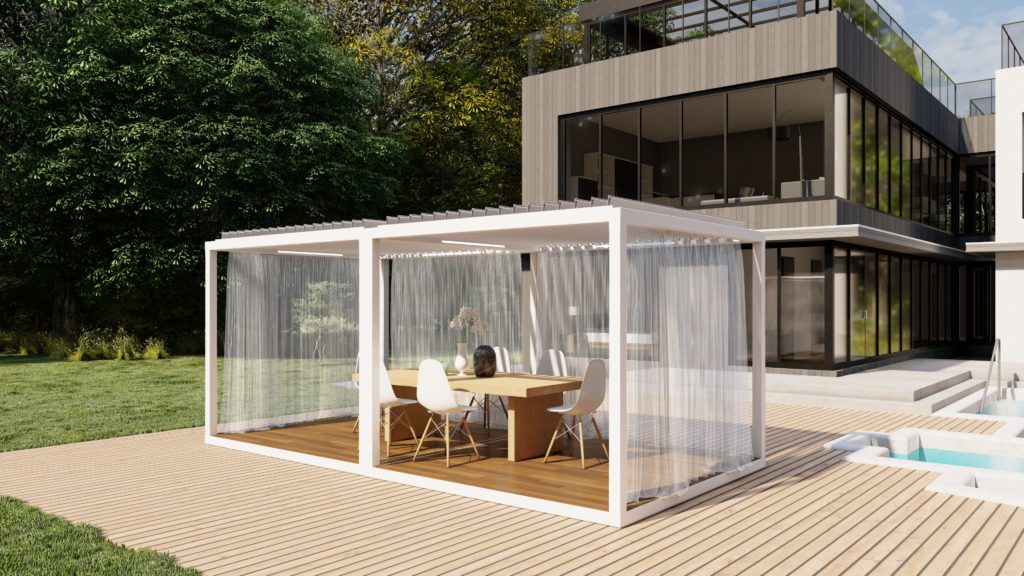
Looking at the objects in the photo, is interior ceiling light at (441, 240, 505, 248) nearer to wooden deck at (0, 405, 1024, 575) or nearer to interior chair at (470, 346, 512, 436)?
interior chair at (470, 346, 512, 436)

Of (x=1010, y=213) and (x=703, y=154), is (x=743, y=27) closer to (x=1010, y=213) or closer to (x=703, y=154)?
(x=703, y=154)

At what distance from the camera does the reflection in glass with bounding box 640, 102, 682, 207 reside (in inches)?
625

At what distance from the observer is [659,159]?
17.6m

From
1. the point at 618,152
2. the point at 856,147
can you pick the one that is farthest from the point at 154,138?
the point at 856,147

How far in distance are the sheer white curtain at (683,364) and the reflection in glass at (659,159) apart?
29.6 feet

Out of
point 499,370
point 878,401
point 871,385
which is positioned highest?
point 499,370

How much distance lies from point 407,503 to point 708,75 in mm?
10435

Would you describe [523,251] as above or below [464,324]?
above

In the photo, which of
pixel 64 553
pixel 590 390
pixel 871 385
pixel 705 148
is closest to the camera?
pixel 64 553

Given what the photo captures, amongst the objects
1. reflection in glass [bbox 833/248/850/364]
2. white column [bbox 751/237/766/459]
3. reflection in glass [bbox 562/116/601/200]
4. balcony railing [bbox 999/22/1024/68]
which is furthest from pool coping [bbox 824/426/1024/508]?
balcony railing [bbox 999/22/1024/68]

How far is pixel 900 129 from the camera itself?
16094 millimetres

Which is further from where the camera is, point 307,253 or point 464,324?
point 307,253

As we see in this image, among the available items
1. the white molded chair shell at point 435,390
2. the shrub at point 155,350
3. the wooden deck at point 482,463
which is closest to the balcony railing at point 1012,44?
the wooden deck at point 482,463

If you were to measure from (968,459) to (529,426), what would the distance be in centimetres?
464
